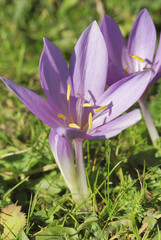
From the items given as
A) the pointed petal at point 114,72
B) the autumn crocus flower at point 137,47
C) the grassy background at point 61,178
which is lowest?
the grassy background at point 61,178

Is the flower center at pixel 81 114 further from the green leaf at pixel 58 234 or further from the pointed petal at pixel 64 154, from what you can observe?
the green leaf at pixel 58 234

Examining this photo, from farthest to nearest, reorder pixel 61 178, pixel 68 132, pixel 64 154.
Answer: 1. pixel 61 178
2. pixel 64 154
3. pixel 68 132

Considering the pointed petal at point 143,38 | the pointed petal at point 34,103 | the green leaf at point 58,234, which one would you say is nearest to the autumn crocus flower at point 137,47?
the pointed petal at point 143,38

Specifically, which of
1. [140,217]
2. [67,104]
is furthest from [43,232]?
[67,104]

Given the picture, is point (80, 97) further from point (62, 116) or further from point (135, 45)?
point (135, 45)

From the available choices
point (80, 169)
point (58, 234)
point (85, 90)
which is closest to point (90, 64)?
point (85, 90)

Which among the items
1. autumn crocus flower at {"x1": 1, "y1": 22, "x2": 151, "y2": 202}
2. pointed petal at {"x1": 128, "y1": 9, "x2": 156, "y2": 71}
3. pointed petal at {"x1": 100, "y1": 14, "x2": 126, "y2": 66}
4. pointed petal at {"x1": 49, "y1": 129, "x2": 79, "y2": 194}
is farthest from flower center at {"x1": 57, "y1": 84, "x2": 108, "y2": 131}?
pointed petal at {"x1": 128, "y1": 9, "x2": 156, "y2": 71}
